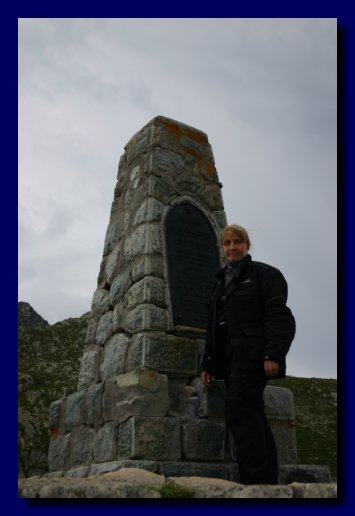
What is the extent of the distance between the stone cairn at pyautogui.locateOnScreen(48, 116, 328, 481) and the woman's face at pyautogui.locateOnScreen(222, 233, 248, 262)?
37.5 inches

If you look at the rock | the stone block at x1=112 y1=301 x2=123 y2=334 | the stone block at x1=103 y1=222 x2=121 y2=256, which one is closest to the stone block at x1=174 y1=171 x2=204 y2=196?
the stone block at x1=103 y1=222 x2=121 y2=256

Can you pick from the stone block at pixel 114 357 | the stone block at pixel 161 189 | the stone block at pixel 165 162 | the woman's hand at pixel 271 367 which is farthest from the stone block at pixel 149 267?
the woman's hand at pixel 271 367

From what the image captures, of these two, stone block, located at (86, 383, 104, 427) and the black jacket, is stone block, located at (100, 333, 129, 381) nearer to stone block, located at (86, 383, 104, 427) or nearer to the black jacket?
stone block, located at (86, 383, 104, 427)

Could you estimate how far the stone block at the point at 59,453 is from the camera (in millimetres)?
5496

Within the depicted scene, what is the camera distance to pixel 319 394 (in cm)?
3475

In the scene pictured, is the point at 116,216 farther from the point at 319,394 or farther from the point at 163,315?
the point at 319,394

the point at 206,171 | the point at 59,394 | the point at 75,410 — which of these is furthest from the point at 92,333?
the point at 59,394

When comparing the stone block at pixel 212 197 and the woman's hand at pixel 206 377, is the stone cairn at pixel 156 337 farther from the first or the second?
the woman's hand at pixel 206 377

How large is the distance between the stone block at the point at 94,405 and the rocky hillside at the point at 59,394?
479 inches

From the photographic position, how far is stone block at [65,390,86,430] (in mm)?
5383

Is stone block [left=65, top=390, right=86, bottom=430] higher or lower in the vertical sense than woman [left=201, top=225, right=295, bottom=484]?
lower

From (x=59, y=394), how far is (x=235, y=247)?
19.9 meters

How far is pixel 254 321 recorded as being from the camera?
395 centimetres

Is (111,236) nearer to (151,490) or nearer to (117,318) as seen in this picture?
(117,318)
